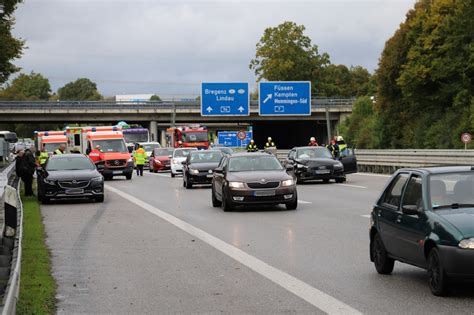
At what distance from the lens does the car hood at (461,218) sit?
30.6 ft

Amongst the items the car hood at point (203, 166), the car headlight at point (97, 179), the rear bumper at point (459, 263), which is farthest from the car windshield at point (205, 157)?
the rear bumper at point (459, 263)

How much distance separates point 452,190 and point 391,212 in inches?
34.2

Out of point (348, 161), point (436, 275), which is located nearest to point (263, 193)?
point (436, 275)

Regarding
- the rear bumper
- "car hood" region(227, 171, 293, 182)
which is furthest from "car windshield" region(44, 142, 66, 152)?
the rear bumper

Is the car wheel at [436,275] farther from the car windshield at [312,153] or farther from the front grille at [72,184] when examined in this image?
the car windshield at [312,153]

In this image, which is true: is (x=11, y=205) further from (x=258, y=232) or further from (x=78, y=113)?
(x=78, y=113)

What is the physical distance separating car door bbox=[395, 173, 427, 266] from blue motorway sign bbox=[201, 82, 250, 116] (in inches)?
2177

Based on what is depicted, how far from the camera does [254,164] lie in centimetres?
2411

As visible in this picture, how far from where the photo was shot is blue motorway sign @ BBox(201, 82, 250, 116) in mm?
66000

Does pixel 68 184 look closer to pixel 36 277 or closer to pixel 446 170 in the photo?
pixel 36 277

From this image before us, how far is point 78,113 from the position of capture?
9088 cm

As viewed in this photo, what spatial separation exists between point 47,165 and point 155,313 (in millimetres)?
20082

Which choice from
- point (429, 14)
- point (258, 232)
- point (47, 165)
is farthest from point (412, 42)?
point (258, 232)

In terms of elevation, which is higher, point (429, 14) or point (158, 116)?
point (429, 14)
